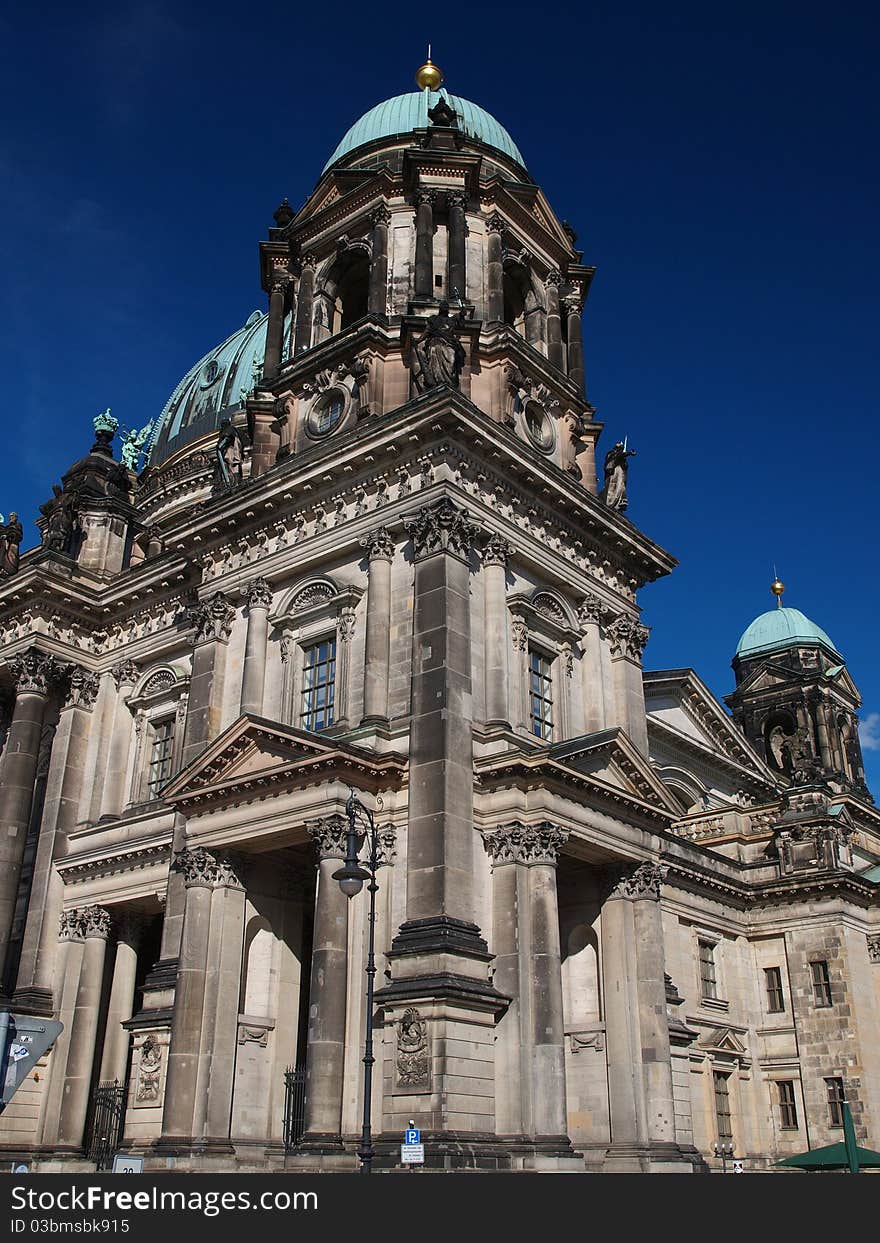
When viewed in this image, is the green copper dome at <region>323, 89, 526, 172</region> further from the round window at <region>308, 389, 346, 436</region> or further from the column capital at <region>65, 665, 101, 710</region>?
the column capital at <region>65, 665, 101, 710</region>

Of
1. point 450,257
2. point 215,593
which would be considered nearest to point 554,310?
point 450,257

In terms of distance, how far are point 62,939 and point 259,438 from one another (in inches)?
630

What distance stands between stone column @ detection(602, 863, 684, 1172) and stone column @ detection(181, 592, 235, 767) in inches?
451

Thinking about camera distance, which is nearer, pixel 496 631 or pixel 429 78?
pixel 496 631

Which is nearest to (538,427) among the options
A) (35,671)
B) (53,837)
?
(35,671)

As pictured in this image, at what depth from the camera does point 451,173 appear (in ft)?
120

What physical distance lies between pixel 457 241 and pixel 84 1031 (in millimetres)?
24893

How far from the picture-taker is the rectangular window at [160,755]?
35.8m

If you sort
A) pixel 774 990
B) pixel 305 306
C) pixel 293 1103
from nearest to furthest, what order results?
pixel 293 1103 < pixel 305 306 < pixel 774 990

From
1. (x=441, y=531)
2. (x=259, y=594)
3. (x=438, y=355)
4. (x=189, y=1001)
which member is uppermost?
(x=438, y=355)

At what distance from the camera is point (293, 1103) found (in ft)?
91.0

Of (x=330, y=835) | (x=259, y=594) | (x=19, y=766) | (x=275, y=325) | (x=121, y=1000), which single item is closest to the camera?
(x=330, y=835)

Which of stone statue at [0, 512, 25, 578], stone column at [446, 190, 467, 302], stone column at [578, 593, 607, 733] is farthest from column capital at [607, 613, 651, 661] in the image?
stone statue at [0, 512, 25, 578]

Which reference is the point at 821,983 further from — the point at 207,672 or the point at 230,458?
the point at 230,458
